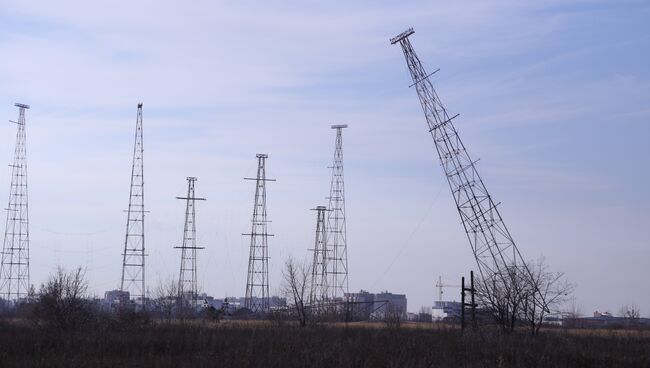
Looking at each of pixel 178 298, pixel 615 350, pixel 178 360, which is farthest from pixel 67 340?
pixel 178 298

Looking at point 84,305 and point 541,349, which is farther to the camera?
point 84,305

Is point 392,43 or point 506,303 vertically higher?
point 392,43

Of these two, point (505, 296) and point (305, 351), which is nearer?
point (305, 351)

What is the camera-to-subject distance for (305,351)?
34.2 metres

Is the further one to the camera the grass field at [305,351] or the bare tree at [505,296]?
the bare tree at [505,296]

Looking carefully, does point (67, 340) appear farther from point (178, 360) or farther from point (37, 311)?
point (37, 311)

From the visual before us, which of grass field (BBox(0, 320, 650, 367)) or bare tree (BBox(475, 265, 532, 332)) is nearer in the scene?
grass field (BBox(0, 320, 650, 367))

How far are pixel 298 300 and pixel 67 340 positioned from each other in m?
35.6

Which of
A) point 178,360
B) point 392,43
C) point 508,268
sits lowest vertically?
point 178,360

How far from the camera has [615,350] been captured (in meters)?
39.0

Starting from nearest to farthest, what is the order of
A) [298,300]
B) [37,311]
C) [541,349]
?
[541,349] < [37,311] < [298,300]

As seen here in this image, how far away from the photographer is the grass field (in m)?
31.4

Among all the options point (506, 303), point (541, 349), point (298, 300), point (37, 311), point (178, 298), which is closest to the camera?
point (541, 349)

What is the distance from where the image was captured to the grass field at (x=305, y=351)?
3136 centimetres
